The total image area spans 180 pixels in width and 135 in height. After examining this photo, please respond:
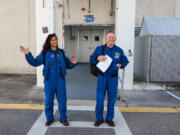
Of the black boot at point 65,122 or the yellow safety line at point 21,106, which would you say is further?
the yellow safety line at point 21,106

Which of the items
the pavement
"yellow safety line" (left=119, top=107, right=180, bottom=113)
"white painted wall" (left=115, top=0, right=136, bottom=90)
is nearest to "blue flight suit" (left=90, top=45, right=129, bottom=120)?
the pavement

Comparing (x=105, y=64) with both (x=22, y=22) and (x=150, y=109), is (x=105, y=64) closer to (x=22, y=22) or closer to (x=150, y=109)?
(x=150, y=109)

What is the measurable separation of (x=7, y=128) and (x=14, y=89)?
3.06 m

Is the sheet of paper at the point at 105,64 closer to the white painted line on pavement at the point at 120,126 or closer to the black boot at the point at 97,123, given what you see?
the black boot at the point at 97,123

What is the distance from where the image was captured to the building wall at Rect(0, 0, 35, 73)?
9.18 metres

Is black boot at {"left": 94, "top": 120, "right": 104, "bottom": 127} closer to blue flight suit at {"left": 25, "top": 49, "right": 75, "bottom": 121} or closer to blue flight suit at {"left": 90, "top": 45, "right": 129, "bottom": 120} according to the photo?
blue flight suit at {"left": 90, "top": 45, "right": 129, "bottom": 120}

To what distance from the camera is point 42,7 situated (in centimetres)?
641

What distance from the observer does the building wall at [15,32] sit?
30.1ft

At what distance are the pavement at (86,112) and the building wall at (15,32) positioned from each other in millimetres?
2778

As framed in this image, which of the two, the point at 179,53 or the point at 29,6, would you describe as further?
the point at 29,6

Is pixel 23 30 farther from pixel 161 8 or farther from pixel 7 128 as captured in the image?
pixel 161 8

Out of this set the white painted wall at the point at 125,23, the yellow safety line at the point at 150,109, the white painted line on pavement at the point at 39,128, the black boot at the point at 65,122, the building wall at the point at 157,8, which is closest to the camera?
the white painted line on pavement at the point at 39,128

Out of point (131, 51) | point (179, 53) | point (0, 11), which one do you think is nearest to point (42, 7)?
point (131, 51)

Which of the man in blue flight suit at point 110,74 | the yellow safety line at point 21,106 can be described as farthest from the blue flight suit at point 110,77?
the yellow safety line at point 21,106
